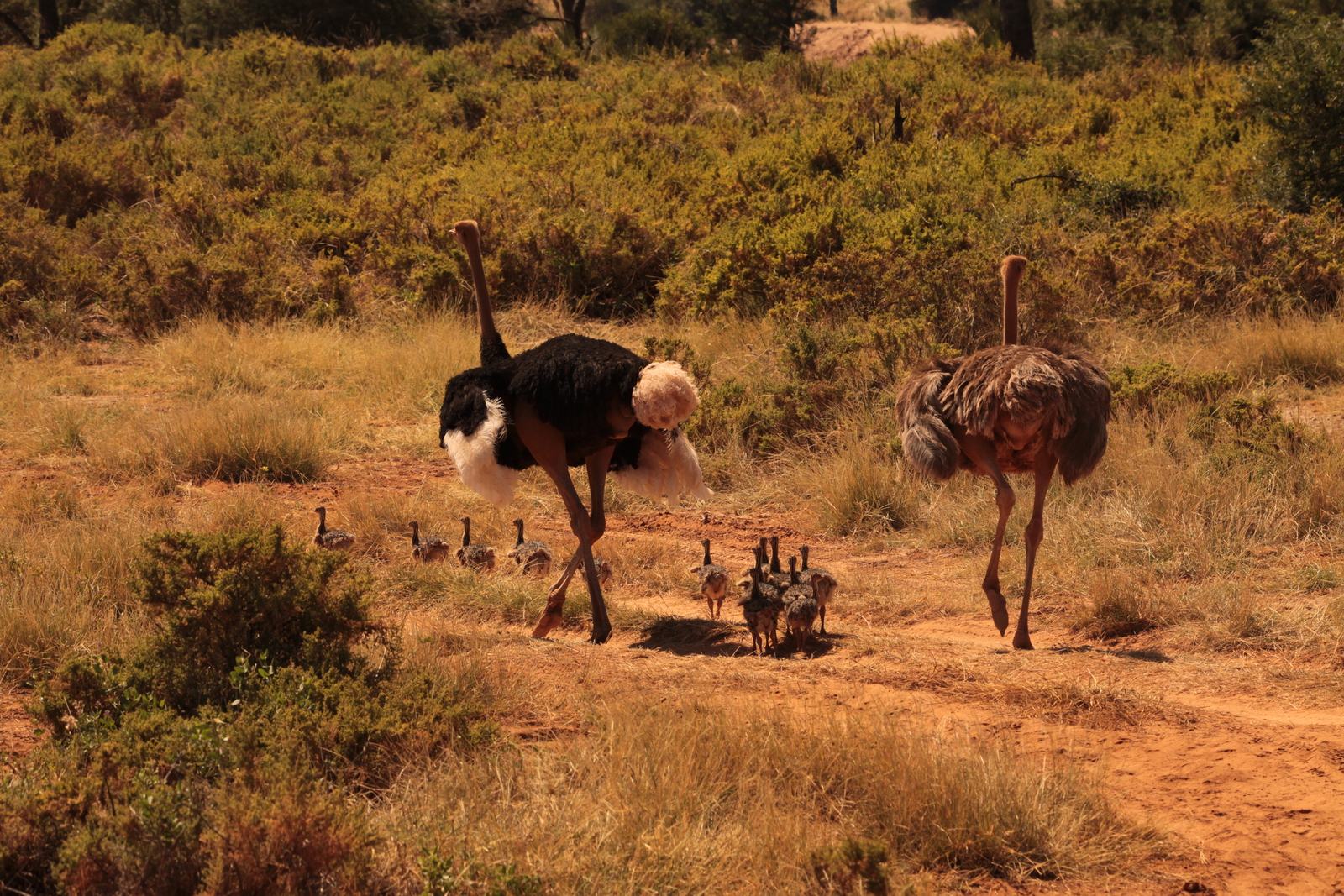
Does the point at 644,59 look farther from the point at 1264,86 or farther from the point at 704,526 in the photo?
the point at 704,526

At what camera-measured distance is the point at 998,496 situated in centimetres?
697

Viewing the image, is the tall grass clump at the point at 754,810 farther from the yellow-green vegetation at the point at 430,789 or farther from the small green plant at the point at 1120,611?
the small green plant at the point at 1120,611

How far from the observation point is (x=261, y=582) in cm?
580

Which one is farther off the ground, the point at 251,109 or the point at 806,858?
the point at 251,109

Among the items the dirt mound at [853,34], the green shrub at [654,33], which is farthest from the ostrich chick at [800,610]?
the dirt mound at [853,34]

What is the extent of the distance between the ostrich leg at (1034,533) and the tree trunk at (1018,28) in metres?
18.3

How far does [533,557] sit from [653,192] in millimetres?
9375

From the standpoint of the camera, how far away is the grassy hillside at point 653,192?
12.9m

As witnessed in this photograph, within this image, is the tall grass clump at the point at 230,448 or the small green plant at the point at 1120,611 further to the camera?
the tall grass clump at the point at 230,448

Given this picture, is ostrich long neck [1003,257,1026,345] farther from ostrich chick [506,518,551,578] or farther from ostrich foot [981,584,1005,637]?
ostrich chick [506,518,551,578]

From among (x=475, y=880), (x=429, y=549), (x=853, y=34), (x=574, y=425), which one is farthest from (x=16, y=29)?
(x=475, y=880)

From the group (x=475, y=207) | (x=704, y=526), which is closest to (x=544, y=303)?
(x=475, y=207)

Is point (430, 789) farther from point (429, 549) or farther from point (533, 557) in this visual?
point (429, 549)

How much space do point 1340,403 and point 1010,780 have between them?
7369 millimetres
